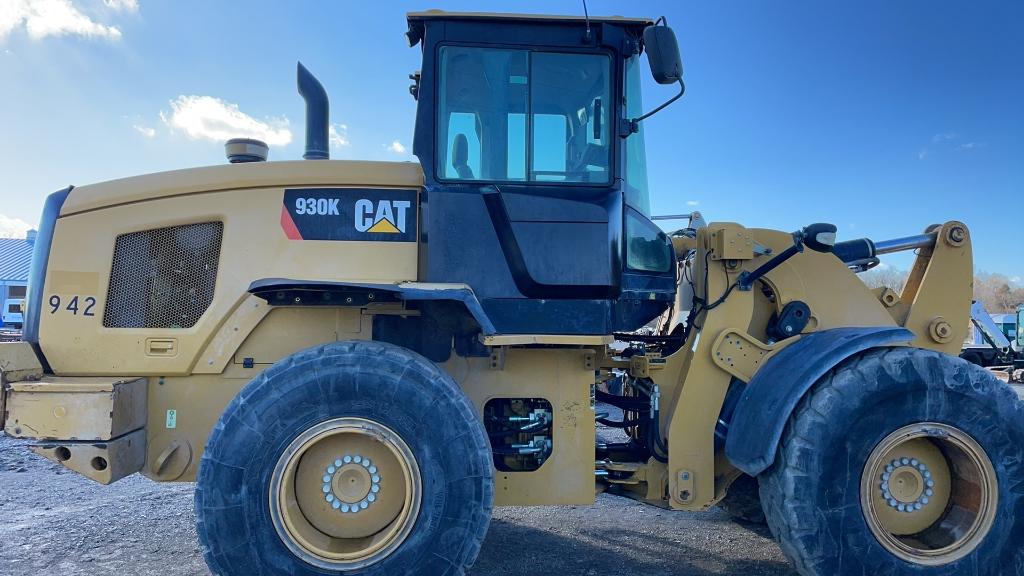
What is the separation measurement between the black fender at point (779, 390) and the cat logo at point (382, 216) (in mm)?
2069

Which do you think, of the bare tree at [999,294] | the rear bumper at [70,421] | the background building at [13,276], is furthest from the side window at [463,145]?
the bare tree at [999,294]

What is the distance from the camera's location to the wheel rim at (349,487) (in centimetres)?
288

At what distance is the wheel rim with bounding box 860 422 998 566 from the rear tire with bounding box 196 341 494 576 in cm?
196

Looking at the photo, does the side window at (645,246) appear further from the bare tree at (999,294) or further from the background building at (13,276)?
the bare tree at (999,294)

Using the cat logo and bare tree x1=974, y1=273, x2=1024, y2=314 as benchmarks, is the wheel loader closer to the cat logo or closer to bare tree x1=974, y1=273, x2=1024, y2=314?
the cat logo

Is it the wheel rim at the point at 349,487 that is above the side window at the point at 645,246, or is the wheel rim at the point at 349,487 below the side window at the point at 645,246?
below

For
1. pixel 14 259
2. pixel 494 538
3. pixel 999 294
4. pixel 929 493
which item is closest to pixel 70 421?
pixel 494 538

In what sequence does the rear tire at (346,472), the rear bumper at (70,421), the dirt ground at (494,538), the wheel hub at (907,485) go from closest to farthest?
the rear tire at (346,472), the rear bumper at (70,421), the wheel hub at (907,485), the dirt ground at (494,538)

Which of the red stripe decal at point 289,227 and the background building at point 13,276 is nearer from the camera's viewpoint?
the red stripe decal at point 289,227

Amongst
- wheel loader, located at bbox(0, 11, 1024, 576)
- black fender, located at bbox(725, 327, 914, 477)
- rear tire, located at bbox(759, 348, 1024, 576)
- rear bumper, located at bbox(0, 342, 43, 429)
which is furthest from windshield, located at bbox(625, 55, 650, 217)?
rear bumper, located at bbox(0, 342, 43, 429)

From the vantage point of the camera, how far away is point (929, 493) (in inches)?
126

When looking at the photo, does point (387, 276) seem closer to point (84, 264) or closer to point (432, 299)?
point (432, 299)

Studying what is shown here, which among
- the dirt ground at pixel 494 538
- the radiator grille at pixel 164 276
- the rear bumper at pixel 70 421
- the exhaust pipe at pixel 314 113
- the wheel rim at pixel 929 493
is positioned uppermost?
the exhaust pipe at pixel 314 113

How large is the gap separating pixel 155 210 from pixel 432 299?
1.70 metres
